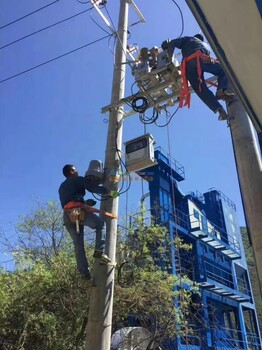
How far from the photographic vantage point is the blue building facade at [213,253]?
17.0 m

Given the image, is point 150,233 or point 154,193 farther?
point 154,193

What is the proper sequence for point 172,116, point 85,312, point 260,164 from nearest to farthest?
point 260,164, point 172,116, point 85,312

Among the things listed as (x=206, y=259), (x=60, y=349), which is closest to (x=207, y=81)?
(x=60, y=349)

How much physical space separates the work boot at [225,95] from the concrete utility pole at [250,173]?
47 cm

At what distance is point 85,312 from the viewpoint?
25.2ft

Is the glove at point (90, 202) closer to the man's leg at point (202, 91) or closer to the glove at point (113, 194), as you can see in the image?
the glove at point (113, 194)

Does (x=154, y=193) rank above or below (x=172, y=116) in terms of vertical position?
above

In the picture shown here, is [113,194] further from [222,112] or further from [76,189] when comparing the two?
[222,112]

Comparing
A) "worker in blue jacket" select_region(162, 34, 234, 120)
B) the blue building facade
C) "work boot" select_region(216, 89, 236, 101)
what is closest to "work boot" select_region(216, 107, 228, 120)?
"worker in blue jacket" select_region(162, 34, 234, 120)

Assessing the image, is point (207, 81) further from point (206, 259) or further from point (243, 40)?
point (206, 259)

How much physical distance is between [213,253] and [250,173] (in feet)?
64.1

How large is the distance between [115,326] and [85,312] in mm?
1508

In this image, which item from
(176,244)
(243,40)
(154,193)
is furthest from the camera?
(154,193)

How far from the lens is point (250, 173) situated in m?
2.78
